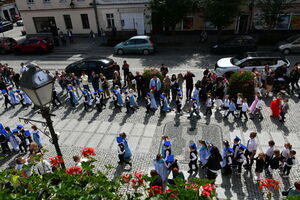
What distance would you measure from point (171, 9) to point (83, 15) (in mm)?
11815

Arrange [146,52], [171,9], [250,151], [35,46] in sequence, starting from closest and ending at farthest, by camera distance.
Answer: [250,151]
[171,9]
[146,52]
[35,46]

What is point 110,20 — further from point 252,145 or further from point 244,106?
point 252,145

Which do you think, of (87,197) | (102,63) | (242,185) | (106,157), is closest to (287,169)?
(242,185)

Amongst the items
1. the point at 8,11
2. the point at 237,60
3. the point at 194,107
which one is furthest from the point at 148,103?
the point at 8,11

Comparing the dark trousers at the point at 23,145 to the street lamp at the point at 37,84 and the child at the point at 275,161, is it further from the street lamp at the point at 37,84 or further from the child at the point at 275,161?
the child at the point at 275,161

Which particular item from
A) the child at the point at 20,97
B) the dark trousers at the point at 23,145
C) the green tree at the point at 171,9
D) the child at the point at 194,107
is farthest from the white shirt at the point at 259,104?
the green tree at the point at 171,9

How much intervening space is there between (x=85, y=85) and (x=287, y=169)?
34.8 feet

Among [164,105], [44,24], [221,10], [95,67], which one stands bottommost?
[164,105]

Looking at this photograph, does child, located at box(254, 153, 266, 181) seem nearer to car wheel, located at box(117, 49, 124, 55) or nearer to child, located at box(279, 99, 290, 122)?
child, located at box(279, 99, 290, 122)

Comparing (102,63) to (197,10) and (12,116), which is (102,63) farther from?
(197,10)

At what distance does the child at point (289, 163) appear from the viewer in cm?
764

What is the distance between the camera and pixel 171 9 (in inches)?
835

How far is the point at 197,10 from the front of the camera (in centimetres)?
2525

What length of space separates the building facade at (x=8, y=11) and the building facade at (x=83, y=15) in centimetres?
1912
